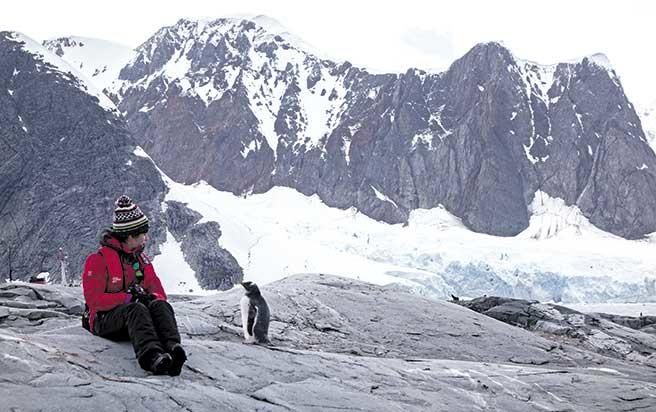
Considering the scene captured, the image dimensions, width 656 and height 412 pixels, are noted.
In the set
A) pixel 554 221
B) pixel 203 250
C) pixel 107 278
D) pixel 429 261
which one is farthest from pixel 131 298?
pixel 554 221

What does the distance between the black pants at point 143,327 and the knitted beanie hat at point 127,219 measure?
842 mm

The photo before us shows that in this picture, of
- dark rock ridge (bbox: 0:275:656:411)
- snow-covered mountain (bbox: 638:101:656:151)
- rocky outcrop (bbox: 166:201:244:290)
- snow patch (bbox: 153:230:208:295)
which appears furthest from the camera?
snow-covered mountain (bbox: 638:101:656:151)

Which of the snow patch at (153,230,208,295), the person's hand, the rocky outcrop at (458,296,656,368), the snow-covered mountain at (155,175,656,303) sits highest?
the person's hand

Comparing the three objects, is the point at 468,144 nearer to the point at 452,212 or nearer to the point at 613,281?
the point at 452,212

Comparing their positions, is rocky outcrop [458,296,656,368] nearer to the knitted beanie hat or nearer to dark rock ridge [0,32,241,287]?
the knitted beanie hat

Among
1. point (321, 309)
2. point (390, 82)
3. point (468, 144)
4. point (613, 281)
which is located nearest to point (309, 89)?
point (390, 82)

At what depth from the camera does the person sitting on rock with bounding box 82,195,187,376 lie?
636 centimetres

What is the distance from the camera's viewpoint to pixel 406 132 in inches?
5448

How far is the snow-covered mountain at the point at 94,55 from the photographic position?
177 m

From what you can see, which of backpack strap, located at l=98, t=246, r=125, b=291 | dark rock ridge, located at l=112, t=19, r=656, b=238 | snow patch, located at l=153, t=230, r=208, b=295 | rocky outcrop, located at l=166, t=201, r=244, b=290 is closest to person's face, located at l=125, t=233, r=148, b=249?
backpack strap, located at l=98, t=246, r=125, b=291

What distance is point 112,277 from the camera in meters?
6.97

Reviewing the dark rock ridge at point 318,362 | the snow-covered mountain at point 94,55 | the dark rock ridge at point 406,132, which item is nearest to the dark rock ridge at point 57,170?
the dark rock ridge at point 318,362

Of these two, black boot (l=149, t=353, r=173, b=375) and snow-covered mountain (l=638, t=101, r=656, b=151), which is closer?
black boot (l=149, t=353, r=173, b=375)

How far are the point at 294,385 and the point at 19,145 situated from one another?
7649cm
